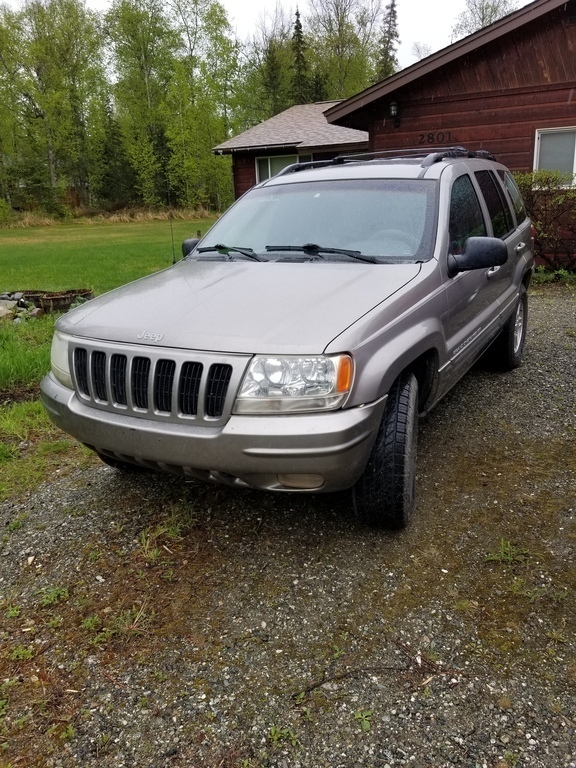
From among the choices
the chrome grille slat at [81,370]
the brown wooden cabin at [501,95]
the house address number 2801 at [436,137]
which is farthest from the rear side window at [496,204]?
the house address number 2801 at [436,137]

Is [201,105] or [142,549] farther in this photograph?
[201,105]

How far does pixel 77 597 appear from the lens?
8.38 ft

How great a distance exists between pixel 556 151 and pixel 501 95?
4.51 feet

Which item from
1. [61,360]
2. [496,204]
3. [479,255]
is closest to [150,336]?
[61,360]

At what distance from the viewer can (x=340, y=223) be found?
3.49m

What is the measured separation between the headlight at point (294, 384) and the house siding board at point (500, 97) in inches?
383

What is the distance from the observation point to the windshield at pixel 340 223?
129 inches

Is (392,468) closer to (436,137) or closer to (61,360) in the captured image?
(61,360)

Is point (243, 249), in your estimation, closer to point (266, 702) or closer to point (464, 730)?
point (266, 702)

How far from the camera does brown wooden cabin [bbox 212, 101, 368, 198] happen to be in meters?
16.6

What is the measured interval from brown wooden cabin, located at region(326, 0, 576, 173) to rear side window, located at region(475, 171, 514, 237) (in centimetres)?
611

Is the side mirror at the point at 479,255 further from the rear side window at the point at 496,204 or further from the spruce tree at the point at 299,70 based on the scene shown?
the spruce tree at the point at 299,70

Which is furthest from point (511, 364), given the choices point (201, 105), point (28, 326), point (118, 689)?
→ point (201, 105)

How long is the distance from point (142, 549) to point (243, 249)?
1.86 metres
